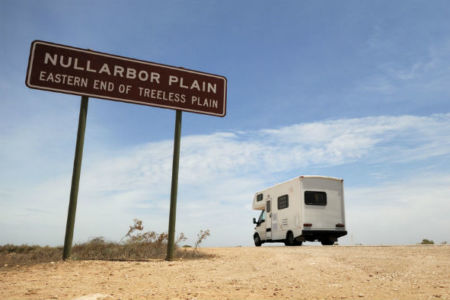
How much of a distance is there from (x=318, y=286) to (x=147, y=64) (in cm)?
646

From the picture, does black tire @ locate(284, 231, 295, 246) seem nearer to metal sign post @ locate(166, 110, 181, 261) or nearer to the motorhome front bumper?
the motorhome front bumper

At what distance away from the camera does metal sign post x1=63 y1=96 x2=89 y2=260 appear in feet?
25.4

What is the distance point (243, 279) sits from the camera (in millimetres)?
5715

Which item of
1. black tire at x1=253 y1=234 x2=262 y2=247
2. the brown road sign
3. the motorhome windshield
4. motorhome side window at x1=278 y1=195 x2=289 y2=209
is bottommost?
black tire at x1=253 y1=234 x2=262 y2=247

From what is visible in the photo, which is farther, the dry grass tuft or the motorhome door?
the motorhome door

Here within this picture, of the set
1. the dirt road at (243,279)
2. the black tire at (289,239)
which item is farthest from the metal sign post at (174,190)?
the black tire at (289,239)

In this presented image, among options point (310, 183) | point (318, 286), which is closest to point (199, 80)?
point (318, 286)

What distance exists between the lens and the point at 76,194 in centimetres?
783

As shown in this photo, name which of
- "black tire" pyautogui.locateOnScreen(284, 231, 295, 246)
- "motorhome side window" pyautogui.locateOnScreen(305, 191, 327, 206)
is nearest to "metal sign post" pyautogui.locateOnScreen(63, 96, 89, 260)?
"motorhome side window" pyautogui.locateOnScreen(305, 191, 327, 206)

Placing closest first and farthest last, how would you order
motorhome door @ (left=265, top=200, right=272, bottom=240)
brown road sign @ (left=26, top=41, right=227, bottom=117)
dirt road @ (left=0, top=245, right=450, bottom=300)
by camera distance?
1. dirt road @ (left=0, top=245, right=450, bottom=300)
2. brown road sign @ (left=26, top=41, right=227, bottom=117)
3. motorhome door @ (left=265, top=200, right=272, bottom=240)

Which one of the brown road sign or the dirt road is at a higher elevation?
the brown road sign

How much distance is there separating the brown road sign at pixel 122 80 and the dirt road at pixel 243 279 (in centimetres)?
388

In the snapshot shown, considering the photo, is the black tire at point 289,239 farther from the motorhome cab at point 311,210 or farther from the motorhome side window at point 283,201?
the motorhome side window at point 283,201

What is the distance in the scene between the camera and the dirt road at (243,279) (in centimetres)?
483
